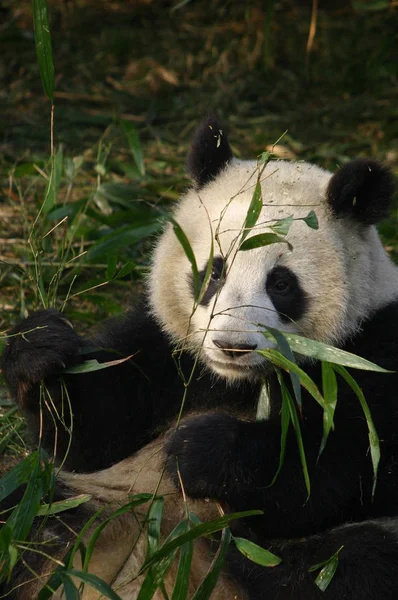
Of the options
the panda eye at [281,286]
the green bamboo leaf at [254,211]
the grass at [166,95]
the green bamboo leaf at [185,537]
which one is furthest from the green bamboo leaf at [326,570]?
the grass at [166,95]

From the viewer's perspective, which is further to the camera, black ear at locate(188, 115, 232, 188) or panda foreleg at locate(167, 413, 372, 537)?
black ear at locate(188, 115, 232, 188)

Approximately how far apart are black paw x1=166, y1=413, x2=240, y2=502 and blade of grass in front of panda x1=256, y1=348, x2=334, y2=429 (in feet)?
1.10

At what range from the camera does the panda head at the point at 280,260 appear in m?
3.35

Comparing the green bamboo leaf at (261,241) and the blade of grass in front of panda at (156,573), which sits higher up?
the green bamboo leaf at (261,241)

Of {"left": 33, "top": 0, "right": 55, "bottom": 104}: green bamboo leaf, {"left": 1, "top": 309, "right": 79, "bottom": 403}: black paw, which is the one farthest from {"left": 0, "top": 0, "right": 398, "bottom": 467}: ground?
{"left": 33, "top": 0, "right": 55, "bottom": 104}: green bamboo leaf

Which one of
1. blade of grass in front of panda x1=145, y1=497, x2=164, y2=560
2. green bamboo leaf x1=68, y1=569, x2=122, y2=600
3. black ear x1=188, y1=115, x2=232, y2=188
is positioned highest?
black ear x1=188, y1=115, x2=232, y2=188

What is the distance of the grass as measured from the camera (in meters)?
5.88

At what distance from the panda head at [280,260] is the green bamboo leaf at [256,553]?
588 mm

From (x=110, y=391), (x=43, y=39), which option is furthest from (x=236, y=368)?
(x=43, y=39)

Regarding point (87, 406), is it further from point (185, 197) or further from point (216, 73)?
point (216, 73)

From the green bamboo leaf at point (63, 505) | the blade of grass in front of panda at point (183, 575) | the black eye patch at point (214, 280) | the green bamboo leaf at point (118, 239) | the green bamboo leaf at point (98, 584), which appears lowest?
the green bamboo leaf at point (118, 239)

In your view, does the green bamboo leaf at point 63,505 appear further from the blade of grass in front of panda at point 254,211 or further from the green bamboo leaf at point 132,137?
the green bamboo leaf at point 132,137

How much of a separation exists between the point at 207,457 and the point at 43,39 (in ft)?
4.74

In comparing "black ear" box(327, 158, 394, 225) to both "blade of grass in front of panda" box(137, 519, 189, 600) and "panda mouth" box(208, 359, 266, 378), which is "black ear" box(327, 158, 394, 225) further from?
"blade of grass in front of panda" box(137, 519, 189, 600)
